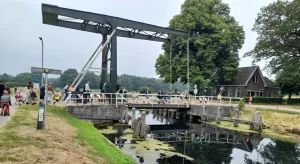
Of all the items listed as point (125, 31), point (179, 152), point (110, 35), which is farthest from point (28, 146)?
point (125, 31)

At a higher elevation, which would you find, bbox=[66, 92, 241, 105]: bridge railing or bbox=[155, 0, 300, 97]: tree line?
bbox=[155, 0, 300, 97]: tree line

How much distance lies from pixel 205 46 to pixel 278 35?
10407mm

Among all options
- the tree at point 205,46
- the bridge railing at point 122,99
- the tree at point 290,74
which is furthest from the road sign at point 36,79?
the tree at point 205,46

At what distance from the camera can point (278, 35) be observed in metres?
46.7

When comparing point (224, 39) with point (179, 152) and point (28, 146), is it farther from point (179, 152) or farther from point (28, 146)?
point (28, 146)

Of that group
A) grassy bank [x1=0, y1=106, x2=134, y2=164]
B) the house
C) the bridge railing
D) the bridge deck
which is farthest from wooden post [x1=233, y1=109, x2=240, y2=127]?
the house

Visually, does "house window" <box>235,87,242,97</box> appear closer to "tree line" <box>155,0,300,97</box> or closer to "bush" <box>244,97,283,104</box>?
"tree line" <box>155,0,300,97</box>

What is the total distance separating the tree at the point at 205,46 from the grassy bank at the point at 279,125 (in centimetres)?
1543

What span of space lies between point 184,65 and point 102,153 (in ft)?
123

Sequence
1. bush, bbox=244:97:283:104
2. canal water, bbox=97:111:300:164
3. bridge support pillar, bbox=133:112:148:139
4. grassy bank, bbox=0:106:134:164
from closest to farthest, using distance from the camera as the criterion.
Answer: grassy bank, bbox=0:106:134:164
canal water, bbox=97:111:300:164
bridge support pillar, bbox=133:112:148:139
bush, bbox=244:97:283:104

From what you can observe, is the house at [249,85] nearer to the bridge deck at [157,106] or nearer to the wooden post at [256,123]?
the bridge deck at [157,106]

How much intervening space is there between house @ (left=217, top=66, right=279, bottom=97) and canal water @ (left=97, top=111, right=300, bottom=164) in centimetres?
2765

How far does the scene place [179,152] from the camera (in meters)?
22.4

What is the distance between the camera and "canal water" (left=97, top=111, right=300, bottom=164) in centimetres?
2077
